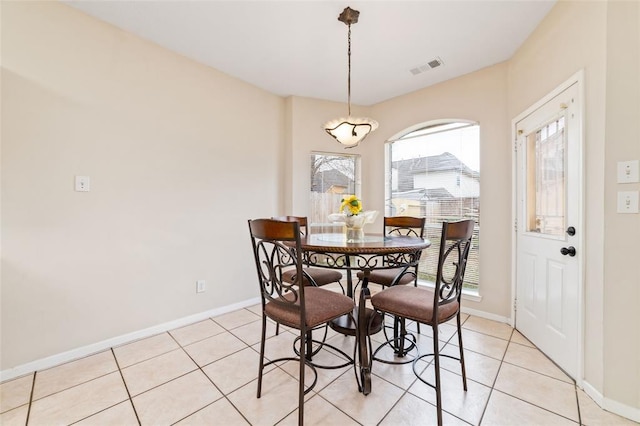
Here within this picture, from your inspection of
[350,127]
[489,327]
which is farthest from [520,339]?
[350,127]

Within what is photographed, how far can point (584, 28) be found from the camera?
1673 millimetres

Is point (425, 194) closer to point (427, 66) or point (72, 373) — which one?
point (427, 66)

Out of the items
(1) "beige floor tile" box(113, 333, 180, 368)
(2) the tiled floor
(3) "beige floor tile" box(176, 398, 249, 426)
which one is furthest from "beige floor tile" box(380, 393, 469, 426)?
(1) "beige floor tile" box(113, 333, 180, 368)

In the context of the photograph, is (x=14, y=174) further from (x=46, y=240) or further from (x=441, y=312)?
(x=441, y=312)

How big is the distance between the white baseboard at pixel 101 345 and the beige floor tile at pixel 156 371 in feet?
1.45

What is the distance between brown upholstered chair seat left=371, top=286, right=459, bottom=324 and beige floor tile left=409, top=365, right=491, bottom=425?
1.60ft

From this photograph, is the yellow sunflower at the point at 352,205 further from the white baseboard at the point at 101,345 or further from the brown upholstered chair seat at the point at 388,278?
the white baseboard at the point at 101,345

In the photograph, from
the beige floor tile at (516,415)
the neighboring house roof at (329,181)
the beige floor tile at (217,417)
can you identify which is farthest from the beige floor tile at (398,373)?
the neighboring house roof at (329,181)

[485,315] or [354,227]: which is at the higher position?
[354,227]

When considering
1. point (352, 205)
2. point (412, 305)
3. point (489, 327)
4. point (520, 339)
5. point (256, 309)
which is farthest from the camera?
point (256, 309)

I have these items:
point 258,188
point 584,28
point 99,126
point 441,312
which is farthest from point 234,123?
point 584,28

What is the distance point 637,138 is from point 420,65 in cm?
188

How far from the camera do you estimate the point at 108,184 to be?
7.09 feet

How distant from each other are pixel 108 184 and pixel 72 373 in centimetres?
141
